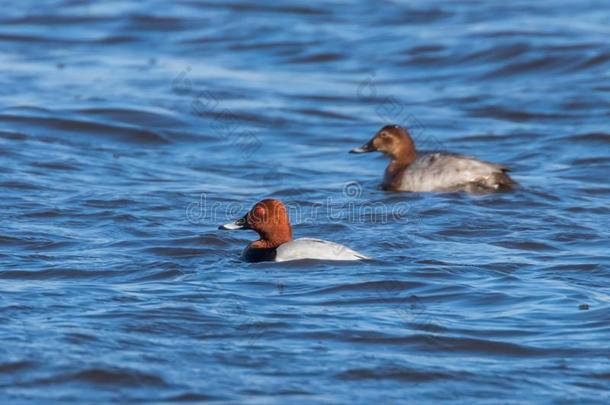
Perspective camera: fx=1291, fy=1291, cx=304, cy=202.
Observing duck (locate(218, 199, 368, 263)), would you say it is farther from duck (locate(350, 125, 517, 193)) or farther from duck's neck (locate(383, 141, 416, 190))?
duck's neck (locate(383, 141, 416, 190))

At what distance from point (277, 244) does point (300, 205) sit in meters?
2.56

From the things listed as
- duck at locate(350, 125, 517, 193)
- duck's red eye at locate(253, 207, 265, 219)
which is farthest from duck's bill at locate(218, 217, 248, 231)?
duck at locate(350, 125, 517, 193)

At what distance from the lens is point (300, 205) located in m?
12.8

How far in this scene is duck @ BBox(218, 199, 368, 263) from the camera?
9867 millimetres

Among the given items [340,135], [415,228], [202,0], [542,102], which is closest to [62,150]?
[340,135]

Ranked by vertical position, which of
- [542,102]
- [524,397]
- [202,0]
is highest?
[202,0]

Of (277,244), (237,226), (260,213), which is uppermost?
(260,213)

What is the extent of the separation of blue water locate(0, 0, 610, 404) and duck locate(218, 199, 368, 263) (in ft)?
0.44

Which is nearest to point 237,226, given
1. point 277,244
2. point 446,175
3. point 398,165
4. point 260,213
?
point 260,213

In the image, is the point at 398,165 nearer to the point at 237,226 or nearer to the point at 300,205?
the point at 300,205

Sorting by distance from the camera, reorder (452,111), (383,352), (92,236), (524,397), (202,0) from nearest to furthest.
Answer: (524,397) < (383,352) < (92,236) < (452,111) < (202,0)

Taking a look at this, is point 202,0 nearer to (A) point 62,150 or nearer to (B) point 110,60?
(B) point 110,60

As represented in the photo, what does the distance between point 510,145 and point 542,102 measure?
8.75ft

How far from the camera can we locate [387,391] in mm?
7137
